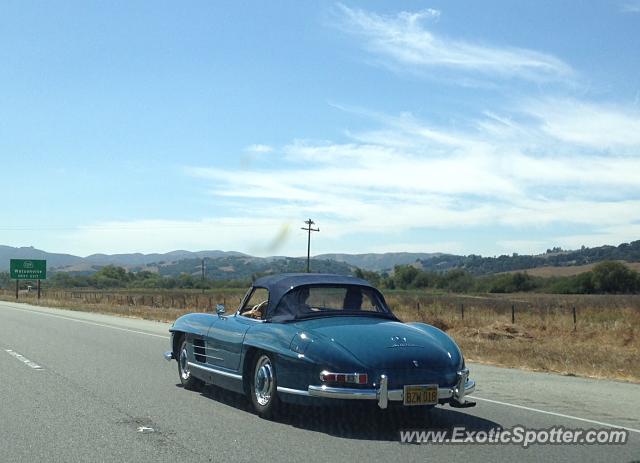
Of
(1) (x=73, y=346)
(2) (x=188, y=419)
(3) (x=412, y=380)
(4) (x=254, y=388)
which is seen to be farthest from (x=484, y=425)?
(1) (x=73, y=346)

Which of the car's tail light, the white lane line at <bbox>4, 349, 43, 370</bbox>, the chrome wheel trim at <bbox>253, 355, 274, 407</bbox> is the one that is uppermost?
the car's tail light

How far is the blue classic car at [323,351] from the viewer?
24.1 feet

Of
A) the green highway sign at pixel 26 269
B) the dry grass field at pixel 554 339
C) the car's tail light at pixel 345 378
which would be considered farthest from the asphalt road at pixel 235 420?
the green highway sign at pixel 26 269

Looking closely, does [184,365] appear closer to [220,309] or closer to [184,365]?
[184,365]

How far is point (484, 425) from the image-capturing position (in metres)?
8.19

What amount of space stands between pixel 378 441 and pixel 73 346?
11806mm

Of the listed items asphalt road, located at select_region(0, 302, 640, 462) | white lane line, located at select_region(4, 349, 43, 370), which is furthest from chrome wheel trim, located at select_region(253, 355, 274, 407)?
white lane line, located at select_region(4, 349, 43, 370)

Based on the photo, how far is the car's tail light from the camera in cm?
729

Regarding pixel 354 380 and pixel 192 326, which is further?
pixel 192 326

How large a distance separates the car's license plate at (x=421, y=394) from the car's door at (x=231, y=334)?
7.07ft

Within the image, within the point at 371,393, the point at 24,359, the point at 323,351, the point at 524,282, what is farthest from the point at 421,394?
the point at 524,282

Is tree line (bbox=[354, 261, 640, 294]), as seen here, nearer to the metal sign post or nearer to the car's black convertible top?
the metal sign post

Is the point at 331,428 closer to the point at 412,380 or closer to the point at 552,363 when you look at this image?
the point at 412,380

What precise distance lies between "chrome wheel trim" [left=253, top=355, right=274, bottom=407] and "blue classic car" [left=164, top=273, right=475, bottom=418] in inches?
0.4
